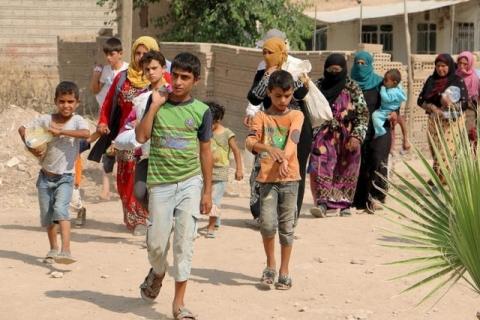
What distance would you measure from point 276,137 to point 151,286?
1354 millimetres

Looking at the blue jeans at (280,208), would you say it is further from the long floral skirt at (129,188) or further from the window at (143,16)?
the window at (143,16)

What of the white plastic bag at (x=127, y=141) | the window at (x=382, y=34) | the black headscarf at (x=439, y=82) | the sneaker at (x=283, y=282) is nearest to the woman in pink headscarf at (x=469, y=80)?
the black headscarf at (x=439, y=82)

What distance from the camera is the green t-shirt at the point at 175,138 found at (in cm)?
647

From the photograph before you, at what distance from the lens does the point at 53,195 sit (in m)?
7.98

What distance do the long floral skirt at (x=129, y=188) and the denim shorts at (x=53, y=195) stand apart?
1.30 m

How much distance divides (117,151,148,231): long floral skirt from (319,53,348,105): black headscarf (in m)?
1.96

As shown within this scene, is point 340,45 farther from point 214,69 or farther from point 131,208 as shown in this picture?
point 131,208

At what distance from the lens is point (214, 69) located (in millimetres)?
16453

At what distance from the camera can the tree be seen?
63.1 feet

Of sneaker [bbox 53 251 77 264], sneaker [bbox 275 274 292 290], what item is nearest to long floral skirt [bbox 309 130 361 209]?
sneaker [bbox 275 274 292 290]

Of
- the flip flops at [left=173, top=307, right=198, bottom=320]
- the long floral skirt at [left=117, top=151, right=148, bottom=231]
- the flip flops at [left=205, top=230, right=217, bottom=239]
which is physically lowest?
the flip flops at [left=173, top=307, right=198, bottom=320]

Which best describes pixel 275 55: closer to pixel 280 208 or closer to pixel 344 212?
pixel 280 208

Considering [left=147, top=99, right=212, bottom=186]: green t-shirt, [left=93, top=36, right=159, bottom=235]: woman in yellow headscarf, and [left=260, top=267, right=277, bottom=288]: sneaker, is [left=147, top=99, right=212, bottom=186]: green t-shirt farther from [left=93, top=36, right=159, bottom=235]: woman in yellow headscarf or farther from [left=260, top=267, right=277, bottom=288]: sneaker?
[left=93, top=36, right=159, bottom=235]: woman in yellow headscarf

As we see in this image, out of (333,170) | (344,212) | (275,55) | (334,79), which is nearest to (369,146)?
(333,170)
